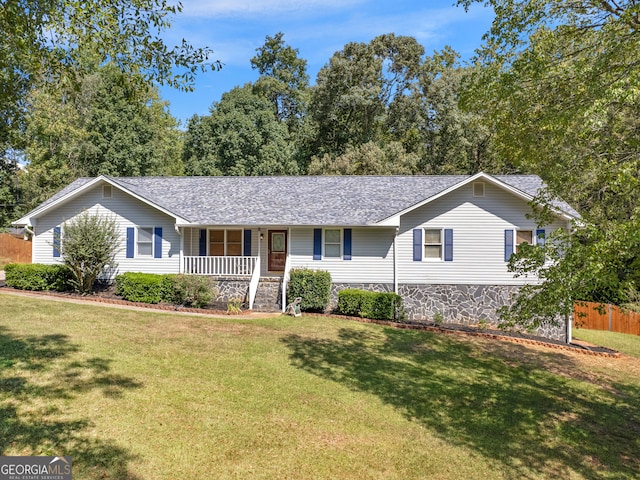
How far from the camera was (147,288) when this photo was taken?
14.9 metres

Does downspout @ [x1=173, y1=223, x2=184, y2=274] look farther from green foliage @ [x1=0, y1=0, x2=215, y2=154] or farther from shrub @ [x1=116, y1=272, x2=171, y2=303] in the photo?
green foliage @ [x1=0, y1=0, x2=215, y2=154]

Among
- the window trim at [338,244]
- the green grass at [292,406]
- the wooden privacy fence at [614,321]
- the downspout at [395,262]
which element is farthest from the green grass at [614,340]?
the window trim at [338,244]

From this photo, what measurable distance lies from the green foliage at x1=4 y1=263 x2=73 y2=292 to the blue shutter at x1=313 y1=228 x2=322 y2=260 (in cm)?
1006

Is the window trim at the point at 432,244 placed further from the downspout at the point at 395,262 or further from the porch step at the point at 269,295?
the porch step at the point at 269,295

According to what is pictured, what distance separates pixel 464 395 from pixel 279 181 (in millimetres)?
14539

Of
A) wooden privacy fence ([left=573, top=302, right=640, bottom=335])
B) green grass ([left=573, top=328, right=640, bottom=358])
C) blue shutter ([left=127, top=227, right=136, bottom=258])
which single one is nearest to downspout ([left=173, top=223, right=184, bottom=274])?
blue shutter ([left=127, top=227, right=136, bottom=258])

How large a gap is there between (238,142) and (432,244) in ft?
66.2

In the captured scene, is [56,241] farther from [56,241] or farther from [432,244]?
[432,244]

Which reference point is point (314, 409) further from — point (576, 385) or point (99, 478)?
point (576, 385)

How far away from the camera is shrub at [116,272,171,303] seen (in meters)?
14.9

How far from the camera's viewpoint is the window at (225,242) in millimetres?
17797

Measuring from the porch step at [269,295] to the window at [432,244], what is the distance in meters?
6.19

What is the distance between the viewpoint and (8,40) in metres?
6.20

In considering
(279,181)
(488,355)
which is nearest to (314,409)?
(488,355)
